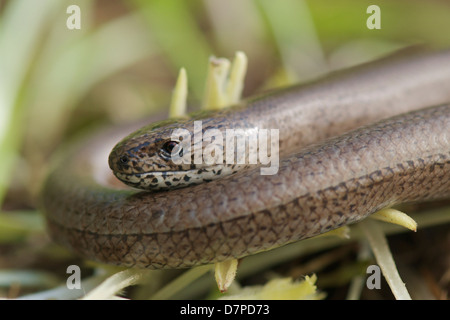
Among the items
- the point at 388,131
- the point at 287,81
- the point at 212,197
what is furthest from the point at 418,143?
the point at 287,81

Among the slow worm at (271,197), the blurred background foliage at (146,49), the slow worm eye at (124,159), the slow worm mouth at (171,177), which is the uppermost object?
the blurred background foliage at (146,49)

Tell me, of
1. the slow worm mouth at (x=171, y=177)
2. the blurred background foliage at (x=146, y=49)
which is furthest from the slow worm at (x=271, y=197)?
the blurred background foliage at (x=146, y=49)

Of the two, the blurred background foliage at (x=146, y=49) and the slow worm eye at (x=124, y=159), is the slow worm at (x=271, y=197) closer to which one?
the slow worm eye at (x=124, y=159)

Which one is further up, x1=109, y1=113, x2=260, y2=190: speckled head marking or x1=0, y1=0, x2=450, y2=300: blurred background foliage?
x1=0, y1=0, x2=450, y2=300: blurred background foliage

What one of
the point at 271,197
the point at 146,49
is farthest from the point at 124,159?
the point at 146,49

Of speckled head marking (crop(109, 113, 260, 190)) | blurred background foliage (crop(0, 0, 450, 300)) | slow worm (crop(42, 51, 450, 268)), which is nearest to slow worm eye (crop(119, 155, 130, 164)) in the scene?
speckled head marking (crop(109, 113, 260, 190))

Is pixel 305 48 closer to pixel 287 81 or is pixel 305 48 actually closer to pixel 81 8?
pixel 287 81

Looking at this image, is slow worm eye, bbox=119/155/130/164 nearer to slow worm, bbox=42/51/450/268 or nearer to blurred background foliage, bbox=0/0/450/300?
slow worm, bbox=42/51/450/268
